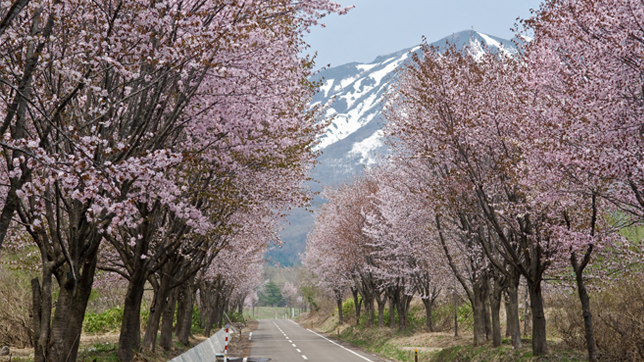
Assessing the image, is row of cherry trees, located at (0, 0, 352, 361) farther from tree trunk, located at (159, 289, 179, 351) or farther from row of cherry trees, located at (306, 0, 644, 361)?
tree trunk, located at (159, 289, 179, 351)

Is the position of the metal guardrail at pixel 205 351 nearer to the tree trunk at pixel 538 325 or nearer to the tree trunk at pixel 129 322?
the tree trunk at pixel 129 322

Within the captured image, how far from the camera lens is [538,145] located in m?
9.83

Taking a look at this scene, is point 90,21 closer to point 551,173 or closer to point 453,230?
point 551,173

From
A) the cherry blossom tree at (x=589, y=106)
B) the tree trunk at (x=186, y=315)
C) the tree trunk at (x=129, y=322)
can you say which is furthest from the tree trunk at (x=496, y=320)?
the tree trunk at (x=186, y=315)

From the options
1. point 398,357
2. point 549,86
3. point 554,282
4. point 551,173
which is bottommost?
point 398,357

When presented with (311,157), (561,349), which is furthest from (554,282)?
(311,157)

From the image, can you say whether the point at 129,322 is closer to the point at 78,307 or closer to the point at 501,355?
the point at 78,307

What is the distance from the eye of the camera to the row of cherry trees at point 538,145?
8.05m

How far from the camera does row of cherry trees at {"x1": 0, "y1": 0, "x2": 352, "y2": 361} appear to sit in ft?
21.3

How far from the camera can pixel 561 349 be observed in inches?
555

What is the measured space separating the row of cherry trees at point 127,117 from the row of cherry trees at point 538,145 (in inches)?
164

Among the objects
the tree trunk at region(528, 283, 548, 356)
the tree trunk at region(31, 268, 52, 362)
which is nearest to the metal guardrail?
the tree trunk at region(31, 268, 52, 362)

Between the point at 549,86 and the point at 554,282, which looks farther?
the point at 554,282

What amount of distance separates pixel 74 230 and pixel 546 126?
8.73 metres
